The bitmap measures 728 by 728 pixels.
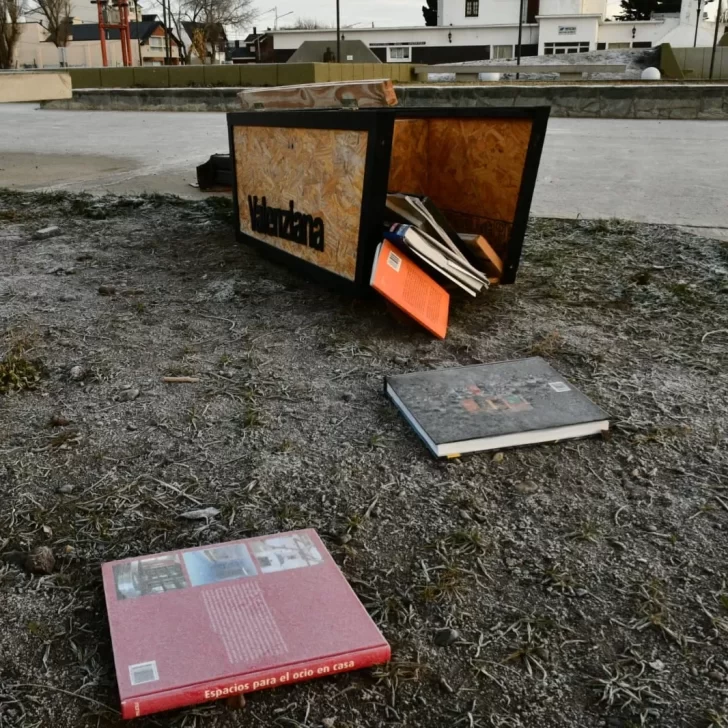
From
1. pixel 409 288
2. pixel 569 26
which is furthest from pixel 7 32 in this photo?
pixel 409 288

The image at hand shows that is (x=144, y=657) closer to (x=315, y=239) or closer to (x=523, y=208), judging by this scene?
(x=315, y=239)

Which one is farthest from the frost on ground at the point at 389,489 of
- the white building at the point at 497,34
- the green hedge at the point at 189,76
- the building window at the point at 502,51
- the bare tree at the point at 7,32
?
the building window at the point at 502,51

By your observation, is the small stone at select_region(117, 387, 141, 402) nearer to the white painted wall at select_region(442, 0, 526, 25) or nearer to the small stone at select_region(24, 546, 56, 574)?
the small stone at select_region(24, 546, 56, 574)

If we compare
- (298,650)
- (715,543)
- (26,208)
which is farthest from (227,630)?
(26,208)

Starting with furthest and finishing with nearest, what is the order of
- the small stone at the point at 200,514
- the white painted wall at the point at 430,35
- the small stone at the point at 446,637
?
the white painted wall at the point at 430,35
the small stone at the point at 200,514
the small stone at the point at 446,637

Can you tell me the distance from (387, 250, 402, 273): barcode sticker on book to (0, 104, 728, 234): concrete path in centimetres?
279

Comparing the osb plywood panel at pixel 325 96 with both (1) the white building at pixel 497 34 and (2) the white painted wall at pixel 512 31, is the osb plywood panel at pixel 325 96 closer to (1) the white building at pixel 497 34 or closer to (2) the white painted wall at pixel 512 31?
(1) the white building at pixel 497 34

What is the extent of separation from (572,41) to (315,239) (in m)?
58.0

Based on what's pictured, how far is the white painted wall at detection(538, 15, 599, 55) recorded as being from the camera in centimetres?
5453

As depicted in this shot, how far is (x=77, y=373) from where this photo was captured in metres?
2.88

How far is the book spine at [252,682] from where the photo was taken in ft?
4.54

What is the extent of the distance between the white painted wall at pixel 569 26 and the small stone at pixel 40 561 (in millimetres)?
59893

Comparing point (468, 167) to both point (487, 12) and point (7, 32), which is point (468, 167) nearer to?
point (7, 32)

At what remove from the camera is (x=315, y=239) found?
376 cm
